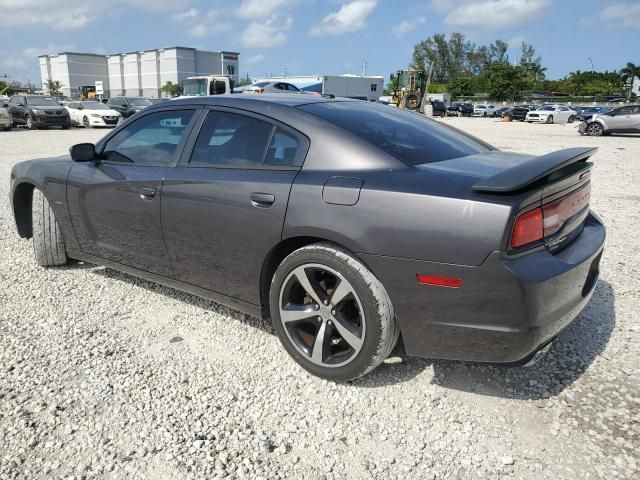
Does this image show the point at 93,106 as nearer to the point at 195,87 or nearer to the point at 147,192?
the point at 195,87

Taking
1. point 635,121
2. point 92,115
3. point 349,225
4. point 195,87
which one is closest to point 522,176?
point 349,225

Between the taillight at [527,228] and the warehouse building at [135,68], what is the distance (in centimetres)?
10149

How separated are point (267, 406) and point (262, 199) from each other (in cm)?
107

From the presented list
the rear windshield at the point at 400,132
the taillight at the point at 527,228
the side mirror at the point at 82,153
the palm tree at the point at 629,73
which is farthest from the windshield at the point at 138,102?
the palm tree at the point at 629,73

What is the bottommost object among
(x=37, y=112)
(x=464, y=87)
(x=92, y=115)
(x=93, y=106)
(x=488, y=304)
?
(x=488, y=304)

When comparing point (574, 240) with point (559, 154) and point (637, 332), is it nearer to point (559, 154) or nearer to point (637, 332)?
point (559, 154)

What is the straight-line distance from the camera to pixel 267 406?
2553 millimetres

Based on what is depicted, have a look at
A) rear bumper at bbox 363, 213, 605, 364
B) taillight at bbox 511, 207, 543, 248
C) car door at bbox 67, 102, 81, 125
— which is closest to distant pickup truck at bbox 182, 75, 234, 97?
car door at bbox 67, 102, 81, 125

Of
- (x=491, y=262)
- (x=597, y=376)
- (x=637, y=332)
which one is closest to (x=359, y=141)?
(x=491, y=262)

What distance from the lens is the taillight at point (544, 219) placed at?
7.10ft

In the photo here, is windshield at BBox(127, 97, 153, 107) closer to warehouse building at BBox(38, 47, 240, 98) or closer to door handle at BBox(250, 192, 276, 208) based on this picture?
door handle at BBox(250, 192, 276, 208)

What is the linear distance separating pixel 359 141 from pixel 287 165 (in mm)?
419

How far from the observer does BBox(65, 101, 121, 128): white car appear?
25.1 meters

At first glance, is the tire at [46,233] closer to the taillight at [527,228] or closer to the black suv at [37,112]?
the taillight at [527,228]
